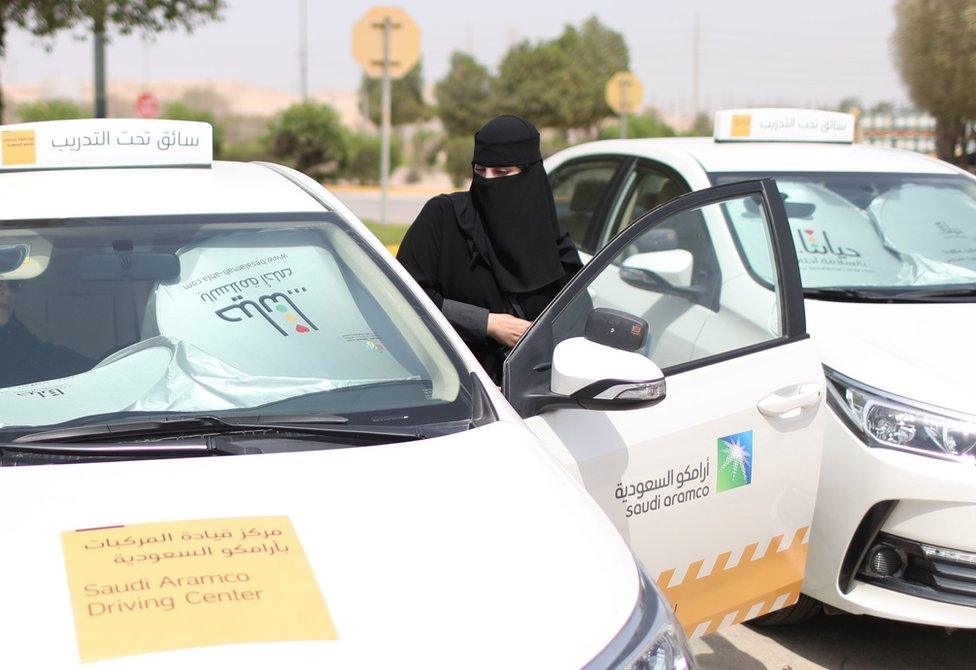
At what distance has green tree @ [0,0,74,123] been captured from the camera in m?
12.3

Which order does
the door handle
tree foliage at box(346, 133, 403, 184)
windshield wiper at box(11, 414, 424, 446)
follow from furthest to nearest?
tree foliage at box(346, 133, 403, 184) < the door handle < windshield wiper at box(11, 414, 424, 446)

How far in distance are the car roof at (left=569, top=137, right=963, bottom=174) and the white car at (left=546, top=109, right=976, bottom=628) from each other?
21 mm

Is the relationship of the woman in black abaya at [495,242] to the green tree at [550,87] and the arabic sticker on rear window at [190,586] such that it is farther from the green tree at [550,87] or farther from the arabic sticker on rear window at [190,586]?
the green tree at [550,87]

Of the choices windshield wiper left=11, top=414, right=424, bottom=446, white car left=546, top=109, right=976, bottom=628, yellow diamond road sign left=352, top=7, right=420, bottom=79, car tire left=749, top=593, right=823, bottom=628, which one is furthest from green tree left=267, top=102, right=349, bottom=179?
windshield wiper left=11, top=414, right=424, bottom=446

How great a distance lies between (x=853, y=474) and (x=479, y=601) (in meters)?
1.86

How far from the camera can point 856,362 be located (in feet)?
12.0

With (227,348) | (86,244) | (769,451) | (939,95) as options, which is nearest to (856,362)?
(769,451)

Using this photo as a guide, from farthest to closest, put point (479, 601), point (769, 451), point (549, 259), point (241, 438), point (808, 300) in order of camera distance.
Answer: point (808, 300) < point (549, 259) < point (769, 451) < point (241, 438) < point (479, 601)

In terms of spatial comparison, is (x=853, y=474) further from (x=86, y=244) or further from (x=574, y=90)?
(x=574, y=90)

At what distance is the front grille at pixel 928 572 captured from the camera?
11.2 feet

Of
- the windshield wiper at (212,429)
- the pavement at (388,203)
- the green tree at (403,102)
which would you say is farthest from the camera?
the green tree at (403,102)

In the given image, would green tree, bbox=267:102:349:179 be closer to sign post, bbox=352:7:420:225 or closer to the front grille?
sign post, bbox=352:7:420:225

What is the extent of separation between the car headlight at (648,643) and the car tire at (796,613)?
169 cm

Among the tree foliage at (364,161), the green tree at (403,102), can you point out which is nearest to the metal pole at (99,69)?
the tree foliage at (364,161)
